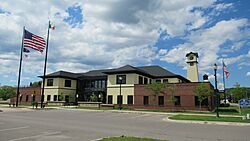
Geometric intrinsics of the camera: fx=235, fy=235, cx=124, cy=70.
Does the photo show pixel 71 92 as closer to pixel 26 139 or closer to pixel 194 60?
pixel 194 60

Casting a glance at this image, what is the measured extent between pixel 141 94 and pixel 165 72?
10.4 metres

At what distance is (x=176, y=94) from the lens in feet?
128

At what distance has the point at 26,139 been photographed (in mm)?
10383

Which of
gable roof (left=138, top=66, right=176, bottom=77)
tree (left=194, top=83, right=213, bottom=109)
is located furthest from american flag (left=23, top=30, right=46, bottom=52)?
gable roof (left=138, top=66, right=176, bottom=77)

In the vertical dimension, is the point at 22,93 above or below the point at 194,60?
below

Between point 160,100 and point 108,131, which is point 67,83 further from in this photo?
point 108,131

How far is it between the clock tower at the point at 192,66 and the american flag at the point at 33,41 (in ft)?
102

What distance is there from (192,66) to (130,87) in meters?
16.9

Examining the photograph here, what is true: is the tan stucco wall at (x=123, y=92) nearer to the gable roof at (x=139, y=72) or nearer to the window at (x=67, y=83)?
the gable roof at (x=139, y=72)

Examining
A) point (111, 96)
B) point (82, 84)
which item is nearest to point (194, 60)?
point (111, 96)

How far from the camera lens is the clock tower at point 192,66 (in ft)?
170

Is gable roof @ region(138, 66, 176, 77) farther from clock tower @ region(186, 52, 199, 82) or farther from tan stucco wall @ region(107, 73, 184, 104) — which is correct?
tan stucco wall @ region(107, 73, 184, 104)

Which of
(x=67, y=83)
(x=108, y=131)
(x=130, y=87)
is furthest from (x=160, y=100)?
(x=108, y=131)

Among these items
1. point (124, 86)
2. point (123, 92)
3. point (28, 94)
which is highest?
point (124, 86)
